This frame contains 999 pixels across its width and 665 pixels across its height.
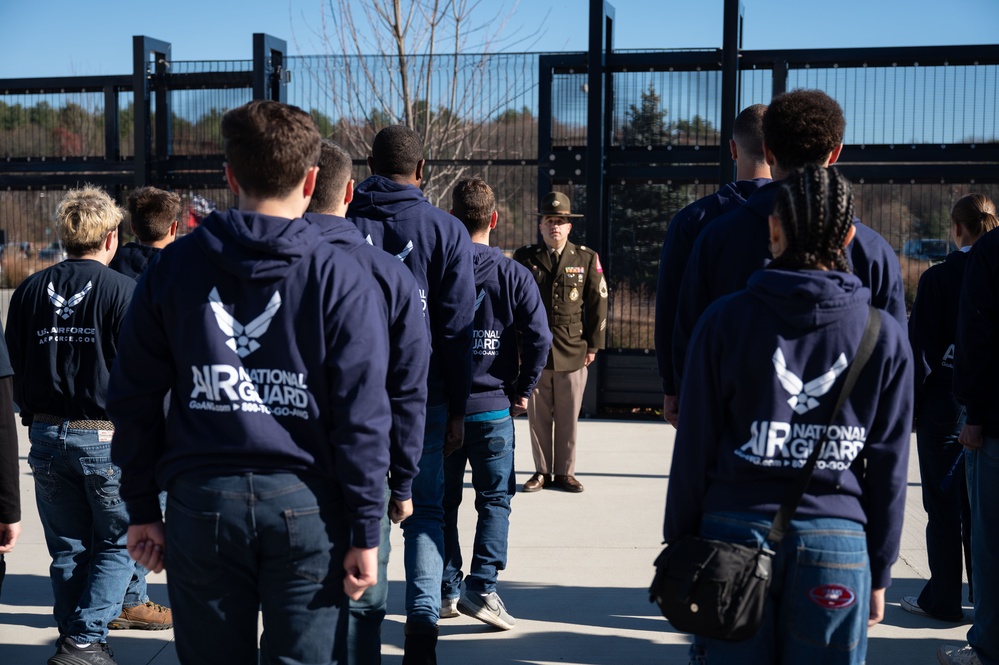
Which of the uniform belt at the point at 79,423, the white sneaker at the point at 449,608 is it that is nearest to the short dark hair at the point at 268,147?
the uniform belt at the point at 79,423

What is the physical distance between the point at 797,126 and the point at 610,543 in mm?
3451

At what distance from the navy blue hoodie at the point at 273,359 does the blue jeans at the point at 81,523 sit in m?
1.75

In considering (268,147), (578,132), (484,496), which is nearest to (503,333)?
(484,496)

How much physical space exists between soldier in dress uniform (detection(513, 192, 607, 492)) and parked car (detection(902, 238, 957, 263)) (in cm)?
335

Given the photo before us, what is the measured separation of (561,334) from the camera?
7.31m

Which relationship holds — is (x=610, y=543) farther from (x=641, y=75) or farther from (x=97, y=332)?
(x=641, y=75)

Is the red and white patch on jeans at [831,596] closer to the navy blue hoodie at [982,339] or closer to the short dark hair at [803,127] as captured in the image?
the short dark hair at [803,127]

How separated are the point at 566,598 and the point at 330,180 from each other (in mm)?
2607

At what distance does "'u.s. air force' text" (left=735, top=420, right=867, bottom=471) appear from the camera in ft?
7.74

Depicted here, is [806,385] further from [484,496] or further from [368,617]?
[484,496]

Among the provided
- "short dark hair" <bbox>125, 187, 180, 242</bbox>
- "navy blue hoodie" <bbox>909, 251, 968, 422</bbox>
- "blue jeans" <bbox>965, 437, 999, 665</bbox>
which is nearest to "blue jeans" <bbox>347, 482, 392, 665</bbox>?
"blue jeans" <bbox>965, 437, 999, 665</bbox>

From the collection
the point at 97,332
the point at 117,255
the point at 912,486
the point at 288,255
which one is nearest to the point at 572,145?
the point at 912,486

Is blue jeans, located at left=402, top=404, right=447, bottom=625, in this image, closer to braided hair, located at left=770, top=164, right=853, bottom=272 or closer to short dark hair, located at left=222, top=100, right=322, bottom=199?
short dark hair, located at left=222, top=100, right=322, bottom=199

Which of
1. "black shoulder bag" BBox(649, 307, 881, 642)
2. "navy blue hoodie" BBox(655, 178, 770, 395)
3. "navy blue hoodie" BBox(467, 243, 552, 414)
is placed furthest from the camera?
"navy blue hoodie" BBox(467, 243, 552, 414)
